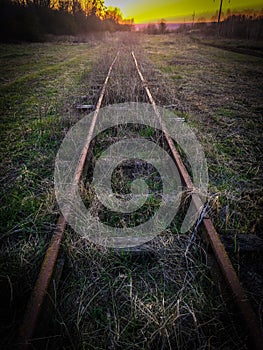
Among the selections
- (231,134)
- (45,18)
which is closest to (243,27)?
(45,18)

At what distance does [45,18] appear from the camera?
1184 inches

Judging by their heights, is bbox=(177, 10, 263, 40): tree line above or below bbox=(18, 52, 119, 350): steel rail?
above

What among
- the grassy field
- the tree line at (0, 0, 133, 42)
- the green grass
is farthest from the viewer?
the tree line at (0, 0, 133, 42)

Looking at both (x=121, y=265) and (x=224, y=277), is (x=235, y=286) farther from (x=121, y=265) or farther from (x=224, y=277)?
(x=121, y=265)

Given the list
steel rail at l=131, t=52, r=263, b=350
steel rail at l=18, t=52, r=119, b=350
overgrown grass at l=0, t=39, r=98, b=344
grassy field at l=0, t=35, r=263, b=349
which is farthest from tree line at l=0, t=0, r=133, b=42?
steel rail at l=131, t=52, r=263, b=350

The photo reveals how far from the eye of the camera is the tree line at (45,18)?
21.2m

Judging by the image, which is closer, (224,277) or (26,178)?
(224,277)

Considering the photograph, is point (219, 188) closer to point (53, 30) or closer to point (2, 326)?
point (2, 326)

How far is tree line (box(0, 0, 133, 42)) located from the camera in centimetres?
2120

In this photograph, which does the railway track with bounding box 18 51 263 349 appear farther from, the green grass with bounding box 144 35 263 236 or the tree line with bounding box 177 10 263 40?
the tree line with bounding box 177 10 263 40

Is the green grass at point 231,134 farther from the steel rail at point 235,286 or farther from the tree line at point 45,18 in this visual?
the tree line at point 45,18

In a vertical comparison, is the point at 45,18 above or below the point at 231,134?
above

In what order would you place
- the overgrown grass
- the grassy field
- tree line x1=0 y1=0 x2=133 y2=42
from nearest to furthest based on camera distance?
the grassy field, the overgrown grass, tree line x1=0 y1=0 x2=133 y2=42

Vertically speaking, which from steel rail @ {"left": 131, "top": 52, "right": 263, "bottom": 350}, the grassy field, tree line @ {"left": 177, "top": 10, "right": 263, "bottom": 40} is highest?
tree line @ {"left": 177, "top": 10, "right": 263, "bottom": 40}
